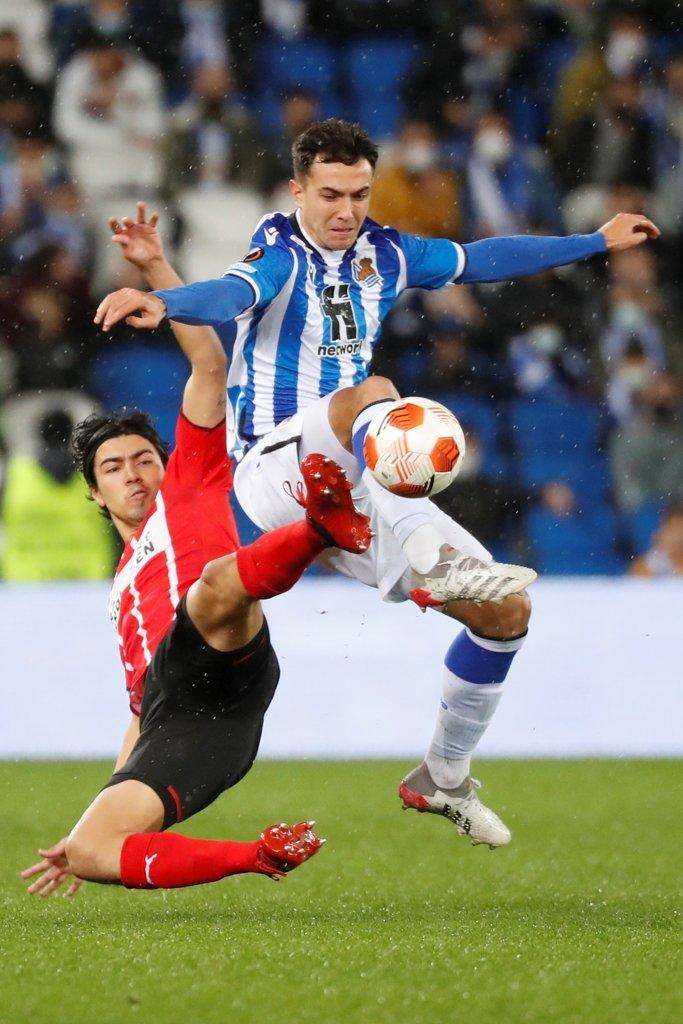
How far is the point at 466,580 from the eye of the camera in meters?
4.76

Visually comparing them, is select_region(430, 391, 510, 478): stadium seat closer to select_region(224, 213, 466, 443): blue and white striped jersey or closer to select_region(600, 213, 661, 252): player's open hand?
select_region(600, 213, 661, 252): player's open hand

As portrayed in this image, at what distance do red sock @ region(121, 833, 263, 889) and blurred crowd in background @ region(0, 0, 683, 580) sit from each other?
640 cm

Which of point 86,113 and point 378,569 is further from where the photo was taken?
point 86,113

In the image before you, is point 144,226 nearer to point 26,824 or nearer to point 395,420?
point 395,420

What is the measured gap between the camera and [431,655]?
9945mm

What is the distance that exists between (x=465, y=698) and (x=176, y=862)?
58.2 inches

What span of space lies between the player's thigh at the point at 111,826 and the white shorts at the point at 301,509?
1.12 meters

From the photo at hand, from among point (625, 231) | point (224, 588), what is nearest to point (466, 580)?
point (224, 588)

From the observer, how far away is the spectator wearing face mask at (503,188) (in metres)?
12.4

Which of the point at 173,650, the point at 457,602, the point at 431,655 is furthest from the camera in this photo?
the point at 431,655

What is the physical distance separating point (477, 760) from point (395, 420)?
5.49 metres

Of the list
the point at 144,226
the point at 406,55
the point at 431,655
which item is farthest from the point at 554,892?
the point at 406,55

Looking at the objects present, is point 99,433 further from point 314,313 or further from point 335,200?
point 335,200

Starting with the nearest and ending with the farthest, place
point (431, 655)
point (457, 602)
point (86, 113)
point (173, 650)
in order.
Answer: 1. point (173, 650)
2. point (457, 602)
3. point (431, 655)
4. point (86, 113)
